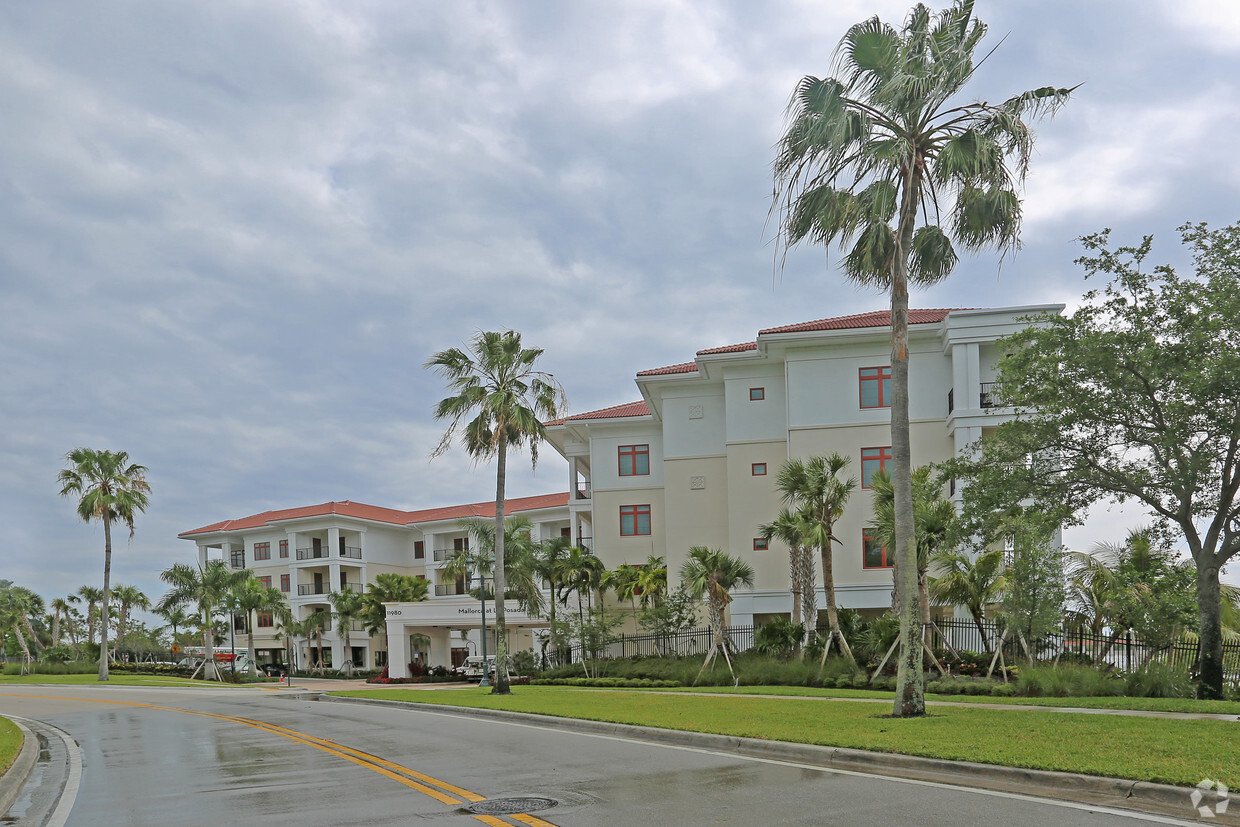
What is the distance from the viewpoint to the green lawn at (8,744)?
14627 mm

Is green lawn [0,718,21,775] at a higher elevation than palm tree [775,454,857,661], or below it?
below

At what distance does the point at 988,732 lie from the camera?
537 inches

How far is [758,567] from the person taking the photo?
37438mm

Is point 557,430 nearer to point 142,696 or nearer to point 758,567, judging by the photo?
point 758,567

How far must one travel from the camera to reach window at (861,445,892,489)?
36031 millimetres

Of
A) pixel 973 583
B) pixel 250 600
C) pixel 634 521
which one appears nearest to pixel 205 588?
pixel 250 600

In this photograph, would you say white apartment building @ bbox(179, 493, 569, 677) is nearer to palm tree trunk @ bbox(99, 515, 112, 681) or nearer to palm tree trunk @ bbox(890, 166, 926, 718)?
palm tree trunk @ bbox(99, 515, 112, 681)

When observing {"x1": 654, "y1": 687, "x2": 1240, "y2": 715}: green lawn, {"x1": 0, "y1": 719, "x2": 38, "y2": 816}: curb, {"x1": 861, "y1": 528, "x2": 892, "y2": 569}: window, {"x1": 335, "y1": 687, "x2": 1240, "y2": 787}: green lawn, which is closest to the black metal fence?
{"x1": 654, "y1": 687, "x2": 1240, "y2": 715}: green lawn

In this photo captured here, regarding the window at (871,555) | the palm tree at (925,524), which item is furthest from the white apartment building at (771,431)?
the palm tree at (925,524)

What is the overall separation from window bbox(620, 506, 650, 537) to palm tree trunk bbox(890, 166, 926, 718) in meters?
24.8

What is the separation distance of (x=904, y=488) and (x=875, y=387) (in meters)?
20.0

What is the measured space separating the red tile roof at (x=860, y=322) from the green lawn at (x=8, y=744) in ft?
84.7

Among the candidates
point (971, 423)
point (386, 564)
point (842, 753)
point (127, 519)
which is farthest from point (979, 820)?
point (386, 564)

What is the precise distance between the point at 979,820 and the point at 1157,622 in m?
19.5
